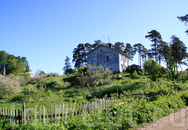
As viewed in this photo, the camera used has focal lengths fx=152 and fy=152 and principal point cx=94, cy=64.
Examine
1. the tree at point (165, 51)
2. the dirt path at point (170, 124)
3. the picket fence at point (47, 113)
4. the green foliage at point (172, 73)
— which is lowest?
the dirt path at point (170, 124)

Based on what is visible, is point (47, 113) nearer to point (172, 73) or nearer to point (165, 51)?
point (172, 73)

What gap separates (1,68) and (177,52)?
6568cm

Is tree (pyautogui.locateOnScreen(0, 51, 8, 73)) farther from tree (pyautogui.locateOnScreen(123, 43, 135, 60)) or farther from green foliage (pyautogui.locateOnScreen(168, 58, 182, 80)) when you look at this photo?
green foliage (pyautogui.locateOnScreen(168, 58, 182, 80))

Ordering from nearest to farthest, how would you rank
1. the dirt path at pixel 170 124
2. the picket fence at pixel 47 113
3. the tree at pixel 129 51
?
the picket fence at pixel 47 113
the dirt path at pixel 170 124
the tree at pixel 129 51

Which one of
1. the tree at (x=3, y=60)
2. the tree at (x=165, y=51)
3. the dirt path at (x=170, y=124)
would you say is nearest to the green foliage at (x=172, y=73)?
the dirt path at (x=170, y=124)

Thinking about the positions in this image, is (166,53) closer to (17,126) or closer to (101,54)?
(101,54)

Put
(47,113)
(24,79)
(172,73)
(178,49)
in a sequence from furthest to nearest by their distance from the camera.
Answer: (178,49)
(24,79)
(172,73)
(47,113)

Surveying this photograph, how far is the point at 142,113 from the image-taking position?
667cm

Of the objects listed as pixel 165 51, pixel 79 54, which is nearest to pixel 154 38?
pixel 165 51

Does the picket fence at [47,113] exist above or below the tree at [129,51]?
below

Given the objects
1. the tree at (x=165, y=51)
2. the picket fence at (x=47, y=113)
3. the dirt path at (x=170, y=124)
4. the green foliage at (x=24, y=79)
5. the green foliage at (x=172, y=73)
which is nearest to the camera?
the picket fence at (x=47, y=113)

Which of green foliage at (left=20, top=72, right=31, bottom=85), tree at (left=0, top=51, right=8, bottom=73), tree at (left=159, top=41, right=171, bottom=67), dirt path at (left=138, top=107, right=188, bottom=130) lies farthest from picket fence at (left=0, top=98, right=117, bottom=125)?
tree at (left=0, top=51, right=8, bottom=73)

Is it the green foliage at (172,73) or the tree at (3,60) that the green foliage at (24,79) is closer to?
the tree at (3,60)

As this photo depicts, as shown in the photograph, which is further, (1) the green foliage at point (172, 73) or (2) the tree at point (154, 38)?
(2) the tree at point (154, 38)
